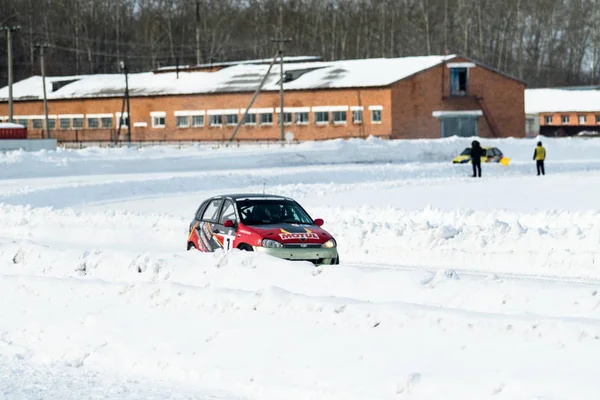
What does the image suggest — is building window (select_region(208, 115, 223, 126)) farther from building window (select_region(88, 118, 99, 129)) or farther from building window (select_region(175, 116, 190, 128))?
building window (select_region(88, 118, 99, 129))

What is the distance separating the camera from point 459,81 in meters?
82.5

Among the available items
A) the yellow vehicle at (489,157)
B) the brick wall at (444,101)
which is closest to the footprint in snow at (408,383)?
the yellow vehicle at (489,157)

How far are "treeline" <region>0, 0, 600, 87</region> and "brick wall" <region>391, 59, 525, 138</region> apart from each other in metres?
35.1

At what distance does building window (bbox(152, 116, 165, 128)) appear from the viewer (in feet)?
298

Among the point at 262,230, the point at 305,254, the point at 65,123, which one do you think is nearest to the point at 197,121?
the point at 65,123

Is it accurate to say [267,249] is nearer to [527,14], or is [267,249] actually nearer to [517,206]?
[517,206]

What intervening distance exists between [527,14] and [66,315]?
406ft

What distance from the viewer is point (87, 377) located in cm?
1184

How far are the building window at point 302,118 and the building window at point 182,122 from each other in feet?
35.5

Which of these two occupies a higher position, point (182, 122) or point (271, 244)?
point (182, 122)

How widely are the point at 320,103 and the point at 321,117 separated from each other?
103 cm

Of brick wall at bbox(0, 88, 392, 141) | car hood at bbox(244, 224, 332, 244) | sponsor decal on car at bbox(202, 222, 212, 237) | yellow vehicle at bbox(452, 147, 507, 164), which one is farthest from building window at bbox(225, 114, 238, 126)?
car hood at bbox(244, 224, 332, 244)

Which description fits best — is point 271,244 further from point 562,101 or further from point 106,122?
point 562,101

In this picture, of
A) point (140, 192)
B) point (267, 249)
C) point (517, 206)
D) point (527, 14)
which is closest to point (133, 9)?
point (527, 14)
